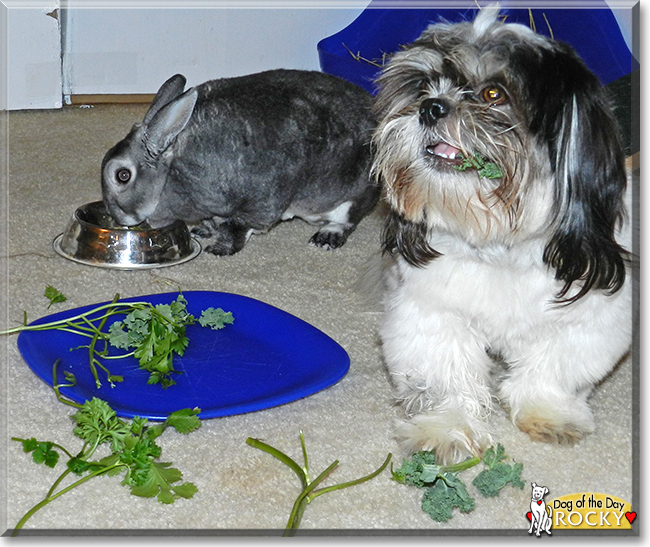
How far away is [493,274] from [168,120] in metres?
1.47

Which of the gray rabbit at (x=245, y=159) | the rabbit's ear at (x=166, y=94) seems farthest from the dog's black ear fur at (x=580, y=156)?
the rabbit's ear at (x=166, y=94)

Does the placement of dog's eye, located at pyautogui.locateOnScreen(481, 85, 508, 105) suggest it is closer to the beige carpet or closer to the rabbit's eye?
the beige carpet

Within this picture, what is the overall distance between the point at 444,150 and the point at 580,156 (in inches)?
10.9

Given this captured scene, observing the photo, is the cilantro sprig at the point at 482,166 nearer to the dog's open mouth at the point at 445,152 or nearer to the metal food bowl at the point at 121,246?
the dog's open mouth at the point at 445,152

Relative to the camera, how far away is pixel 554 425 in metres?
2.08

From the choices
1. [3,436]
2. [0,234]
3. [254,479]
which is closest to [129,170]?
[0,234]

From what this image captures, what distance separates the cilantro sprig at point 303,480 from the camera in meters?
1.76

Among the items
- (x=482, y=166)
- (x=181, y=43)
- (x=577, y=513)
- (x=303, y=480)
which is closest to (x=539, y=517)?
(x=577, y=513)

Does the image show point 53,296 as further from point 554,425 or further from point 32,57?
point 32,57

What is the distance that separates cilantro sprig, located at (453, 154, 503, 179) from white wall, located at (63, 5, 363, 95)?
10.3ft

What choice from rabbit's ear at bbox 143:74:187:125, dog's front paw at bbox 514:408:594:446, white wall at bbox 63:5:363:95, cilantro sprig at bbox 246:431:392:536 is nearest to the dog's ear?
dog's front paw at bbox 514:408:594:446

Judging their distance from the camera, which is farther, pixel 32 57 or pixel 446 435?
pixel 32 57

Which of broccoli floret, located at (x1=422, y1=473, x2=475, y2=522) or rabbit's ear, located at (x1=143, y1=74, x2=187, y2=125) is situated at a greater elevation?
rabbit's ear, located at (x1=143, y1=74, x2=187, y2=125)

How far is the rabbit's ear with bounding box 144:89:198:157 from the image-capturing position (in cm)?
295
